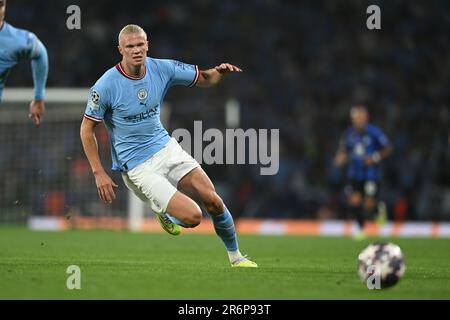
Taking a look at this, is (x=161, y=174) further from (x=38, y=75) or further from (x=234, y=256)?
(x=38, y=75)

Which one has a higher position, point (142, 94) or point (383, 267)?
point (142, 94)

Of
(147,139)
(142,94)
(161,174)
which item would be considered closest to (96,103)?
(142,94)

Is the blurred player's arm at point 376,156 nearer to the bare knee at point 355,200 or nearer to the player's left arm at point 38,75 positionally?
the bare knee at point 355,200

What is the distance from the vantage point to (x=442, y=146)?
1986cm

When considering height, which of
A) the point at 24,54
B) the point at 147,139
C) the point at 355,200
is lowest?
the point at 355,200

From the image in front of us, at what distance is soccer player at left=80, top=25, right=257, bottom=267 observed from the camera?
27.6ft

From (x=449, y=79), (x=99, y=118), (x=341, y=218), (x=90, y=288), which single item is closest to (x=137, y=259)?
(x=99, y=118)

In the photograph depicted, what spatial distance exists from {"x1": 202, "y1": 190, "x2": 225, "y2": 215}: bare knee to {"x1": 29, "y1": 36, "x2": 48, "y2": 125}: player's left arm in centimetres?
230

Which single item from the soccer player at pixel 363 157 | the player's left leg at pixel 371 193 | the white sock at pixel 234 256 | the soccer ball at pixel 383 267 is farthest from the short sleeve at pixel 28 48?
the player's left leg at pixel 371 193

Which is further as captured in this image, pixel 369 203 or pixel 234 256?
pixel 369 203

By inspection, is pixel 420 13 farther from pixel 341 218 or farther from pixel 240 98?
pixel 341 218

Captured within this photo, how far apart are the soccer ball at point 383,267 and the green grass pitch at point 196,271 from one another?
0.08m

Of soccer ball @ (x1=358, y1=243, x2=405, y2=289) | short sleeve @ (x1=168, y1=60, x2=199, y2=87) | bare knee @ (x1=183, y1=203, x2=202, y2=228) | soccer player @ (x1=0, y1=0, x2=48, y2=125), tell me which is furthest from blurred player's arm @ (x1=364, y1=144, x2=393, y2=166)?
soccer ball @ (x1=358, y1=243, x2=405, y2=289)

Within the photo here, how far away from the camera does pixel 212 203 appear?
8547 millimetres
